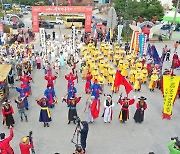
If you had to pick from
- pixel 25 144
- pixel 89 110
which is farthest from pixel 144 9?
pixel 25 144

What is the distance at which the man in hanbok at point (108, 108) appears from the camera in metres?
9.77

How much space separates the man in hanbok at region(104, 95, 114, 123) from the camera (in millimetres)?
9766

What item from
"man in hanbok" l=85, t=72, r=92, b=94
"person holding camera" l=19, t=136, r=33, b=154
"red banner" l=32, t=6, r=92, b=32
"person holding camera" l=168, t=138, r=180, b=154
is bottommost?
"person holding camera" l=19, t=136, r=33, b=154

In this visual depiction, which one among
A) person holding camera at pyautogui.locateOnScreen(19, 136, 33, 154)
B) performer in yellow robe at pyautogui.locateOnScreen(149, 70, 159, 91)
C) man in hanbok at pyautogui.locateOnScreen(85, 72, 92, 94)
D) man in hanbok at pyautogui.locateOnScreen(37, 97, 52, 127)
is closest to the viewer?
person holding camera at pyautogui.locateOnScreen(19, 136, 33, 154)

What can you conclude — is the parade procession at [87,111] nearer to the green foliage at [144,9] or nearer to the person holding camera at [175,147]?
the person holding camera at [175,147]

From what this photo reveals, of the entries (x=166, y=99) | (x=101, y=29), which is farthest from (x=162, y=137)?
(x=101, y=29)

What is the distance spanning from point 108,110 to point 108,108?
10 centimetres

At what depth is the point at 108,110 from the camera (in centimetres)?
989

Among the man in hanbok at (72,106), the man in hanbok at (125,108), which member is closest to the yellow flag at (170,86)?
the man in hanbok at (125,108)

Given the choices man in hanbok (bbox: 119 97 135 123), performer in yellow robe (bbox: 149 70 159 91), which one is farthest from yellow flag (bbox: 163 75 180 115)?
performer in yellow robe (bbox: 149 70 159 91)

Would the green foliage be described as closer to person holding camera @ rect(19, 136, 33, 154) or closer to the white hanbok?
the white hanbok

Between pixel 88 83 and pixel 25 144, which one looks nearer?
pixel 25 144

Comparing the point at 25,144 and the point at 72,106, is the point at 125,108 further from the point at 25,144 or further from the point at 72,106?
the point at 25,144

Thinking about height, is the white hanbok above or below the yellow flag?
below
